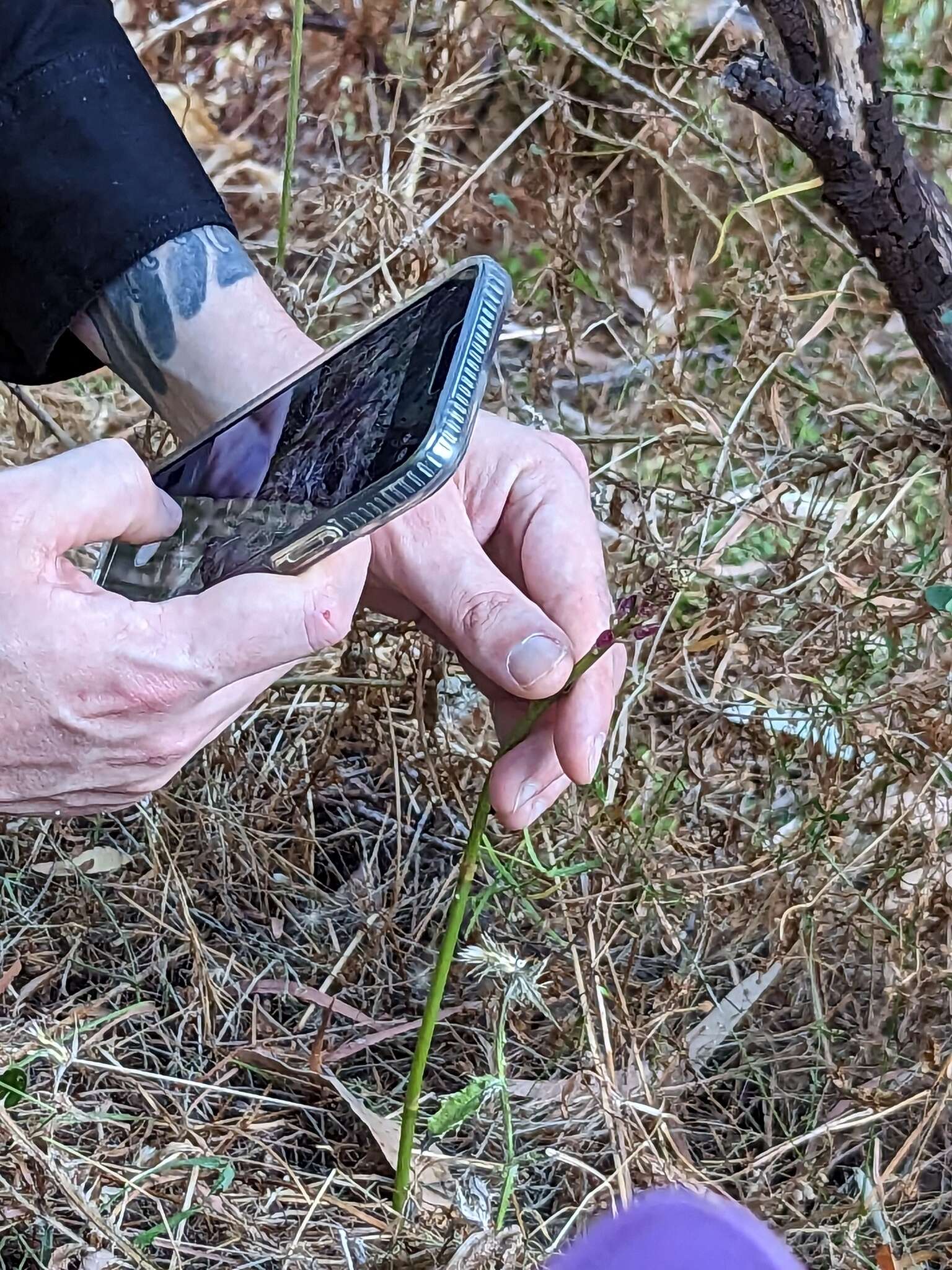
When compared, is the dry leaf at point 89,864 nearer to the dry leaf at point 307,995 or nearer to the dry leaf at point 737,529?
the dry leaf at point 307,995

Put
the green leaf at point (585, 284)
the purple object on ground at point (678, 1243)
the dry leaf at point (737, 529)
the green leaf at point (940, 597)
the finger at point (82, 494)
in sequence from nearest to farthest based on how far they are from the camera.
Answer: the purple object on ground at point (678, 1243) < the finger at point (82, 494) < the green leaf at point (940, 597) < the dry leaf at point (737, 529) < the green leaf at point (585, 284)

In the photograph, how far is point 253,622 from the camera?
617 mm

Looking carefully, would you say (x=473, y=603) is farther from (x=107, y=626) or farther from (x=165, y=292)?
(x=165, y=292)

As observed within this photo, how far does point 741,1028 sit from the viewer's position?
884 mm

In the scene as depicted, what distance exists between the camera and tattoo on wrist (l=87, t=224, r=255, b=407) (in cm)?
86

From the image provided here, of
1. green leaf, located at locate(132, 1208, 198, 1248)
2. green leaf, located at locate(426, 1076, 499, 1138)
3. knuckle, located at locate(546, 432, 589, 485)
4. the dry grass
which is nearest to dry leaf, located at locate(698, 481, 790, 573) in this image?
the dry grass

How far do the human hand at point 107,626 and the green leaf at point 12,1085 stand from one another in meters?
0.22

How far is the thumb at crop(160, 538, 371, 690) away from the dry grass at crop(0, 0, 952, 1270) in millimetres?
203

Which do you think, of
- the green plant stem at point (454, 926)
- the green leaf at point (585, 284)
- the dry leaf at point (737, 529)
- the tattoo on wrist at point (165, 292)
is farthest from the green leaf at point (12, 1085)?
the green leaf at point (585, 284)

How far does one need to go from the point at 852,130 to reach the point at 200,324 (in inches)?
18.3

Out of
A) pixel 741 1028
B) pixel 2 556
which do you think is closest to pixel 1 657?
pixel 2 556

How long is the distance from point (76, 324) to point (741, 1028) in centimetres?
74


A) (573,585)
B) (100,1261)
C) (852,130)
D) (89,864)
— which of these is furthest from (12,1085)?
(852,130)

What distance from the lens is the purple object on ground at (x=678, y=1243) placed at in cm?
40
